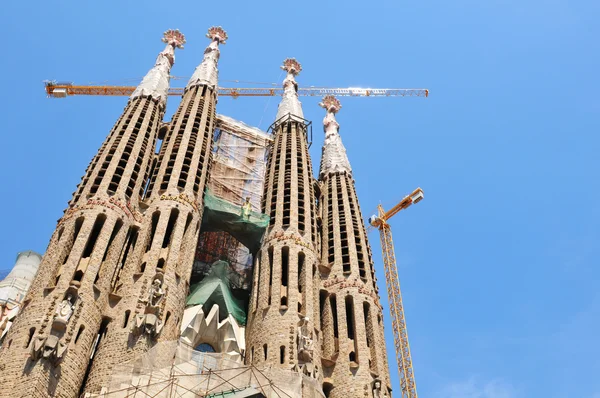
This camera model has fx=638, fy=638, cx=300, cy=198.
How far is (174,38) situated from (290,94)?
1133 cm

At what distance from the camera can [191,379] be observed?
26.0 metres

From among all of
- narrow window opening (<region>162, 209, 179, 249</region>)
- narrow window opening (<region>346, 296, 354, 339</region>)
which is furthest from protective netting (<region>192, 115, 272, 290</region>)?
narrow window opening (<region>346, 296, 354, 339</region>)

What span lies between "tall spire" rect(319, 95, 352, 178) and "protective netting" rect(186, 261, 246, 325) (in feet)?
51.7

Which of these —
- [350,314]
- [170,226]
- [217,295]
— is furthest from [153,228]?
[350,314]

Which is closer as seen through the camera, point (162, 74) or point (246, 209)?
point (246, 209)

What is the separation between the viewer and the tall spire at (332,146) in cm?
5012

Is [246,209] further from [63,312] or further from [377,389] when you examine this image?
[63,312]

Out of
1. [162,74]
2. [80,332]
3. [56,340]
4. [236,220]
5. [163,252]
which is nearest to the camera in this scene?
[56,340]

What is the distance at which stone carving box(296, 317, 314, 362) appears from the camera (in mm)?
30562

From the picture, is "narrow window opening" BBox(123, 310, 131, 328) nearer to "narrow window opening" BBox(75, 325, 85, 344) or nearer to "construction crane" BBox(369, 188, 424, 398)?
"narrow window opening" BBox(75, 325, 85, 344)

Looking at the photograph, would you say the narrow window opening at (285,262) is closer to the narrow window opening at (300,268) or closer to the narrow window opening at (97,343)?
the narrow window opening at (300,268)

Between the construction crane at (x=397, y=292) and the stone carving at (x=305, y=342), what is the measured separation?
1692cm

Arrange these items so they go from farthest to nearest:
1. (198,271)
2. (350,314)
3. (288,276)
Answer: (198,271) < (350,314) < (288,276)

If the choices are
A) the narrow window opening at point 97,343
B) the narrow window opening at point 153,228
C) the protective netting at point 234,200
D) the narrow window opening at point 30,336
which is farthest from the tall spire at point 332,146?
the narrow window opening at point 30,336
